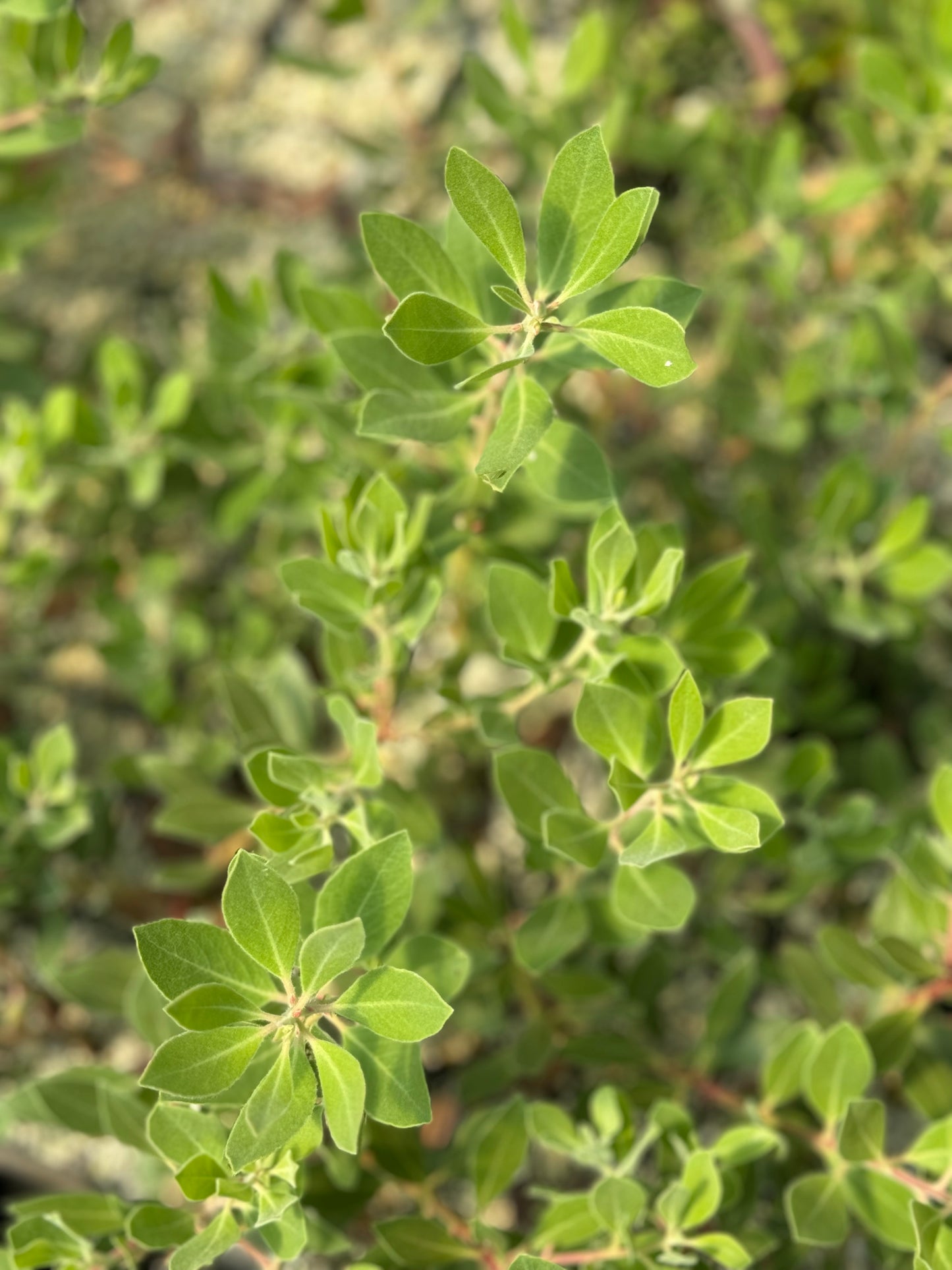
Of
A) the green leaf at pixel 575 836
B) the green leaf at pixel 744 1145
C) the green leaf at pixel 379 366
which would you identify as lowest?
the green leaf at pixel 744 1145

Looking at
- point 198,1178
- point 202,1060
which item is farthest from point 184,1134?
point 202,1060

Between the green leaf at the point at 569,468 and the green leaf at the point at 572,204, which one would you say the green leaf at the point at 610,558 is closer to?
the green leaf at the point at 569,468

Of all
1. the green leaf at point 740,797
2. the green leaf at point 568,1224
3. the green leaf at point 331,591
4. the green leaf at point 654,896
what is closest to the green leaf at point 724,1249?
the green leaf at point 568,1224

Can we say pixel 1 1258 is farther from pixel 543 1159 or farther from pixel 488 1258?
pixel 543 1159

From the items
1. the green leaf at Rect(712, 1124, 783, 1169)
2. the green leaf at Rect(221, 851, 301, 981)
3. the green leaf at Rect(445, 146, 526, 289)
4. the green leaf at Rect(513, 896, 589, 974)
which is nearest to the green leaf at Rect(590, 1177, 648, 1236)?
the green leaf at Rect(712, 1124, 783, 1169)

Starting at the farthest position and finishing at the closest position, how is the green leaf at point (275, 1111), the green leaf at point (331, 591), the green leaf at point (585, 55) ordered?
the green leaf at point (585, 55) < the green leaf at point (331, 591) < the green leaf at point (275, 1111)

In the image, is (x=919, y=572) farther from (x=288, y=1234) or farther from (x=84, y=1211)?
(x=84, y=1211)
